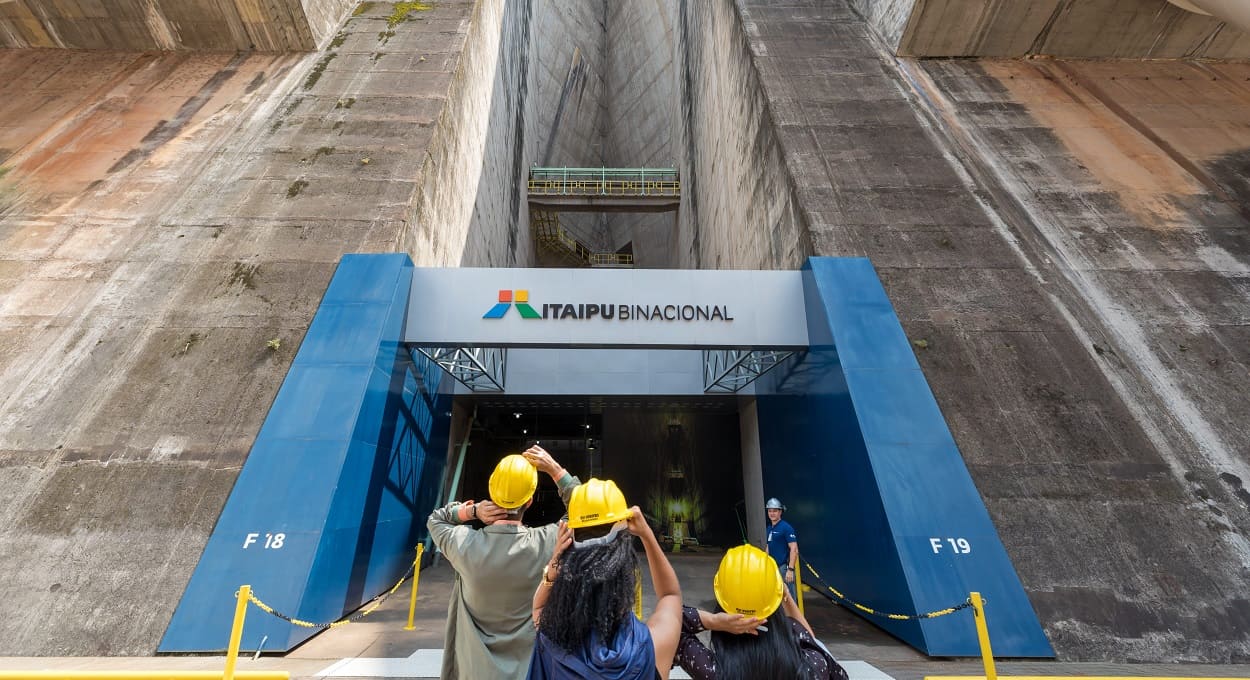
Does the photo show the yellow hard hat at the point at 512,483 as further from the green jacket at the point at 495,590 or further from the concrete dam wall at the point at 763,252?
the concrete dam wall at the point at 763,252

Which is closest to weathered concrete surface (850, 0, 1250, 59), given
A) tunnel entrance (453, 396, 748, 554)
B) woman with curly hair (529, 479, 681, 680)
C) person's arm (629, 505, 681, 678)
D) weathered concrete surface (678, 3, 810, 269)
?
weathered concrete surface (678, 3, 810, 269)

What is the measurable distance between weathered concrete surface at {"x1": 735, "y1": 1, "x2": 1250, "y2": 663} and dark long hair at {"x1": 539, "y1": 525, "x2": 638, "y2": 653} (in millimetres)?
6956

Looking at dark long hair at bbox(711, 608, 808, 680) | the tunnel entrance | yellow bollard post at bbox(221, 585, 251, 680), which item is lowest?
the tunnel entrance

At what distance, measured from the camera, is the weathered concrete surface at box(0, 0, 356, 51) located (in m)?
15.5

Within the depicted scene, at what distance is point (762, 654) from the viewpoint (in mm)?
1929

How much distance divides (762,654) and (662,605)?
1.19 ft

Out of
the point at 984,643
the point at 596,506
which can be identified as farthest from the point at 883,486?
the point at 596,506

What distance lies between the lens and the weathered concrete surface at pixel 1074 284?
7.00m

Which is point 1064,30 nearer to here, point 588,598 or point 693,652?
point 693,652

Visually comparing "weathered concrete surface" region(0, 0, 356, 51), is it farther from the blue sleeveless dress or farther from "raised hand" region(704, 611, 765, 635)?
"raised hand" region(704, 611, 765, 635)

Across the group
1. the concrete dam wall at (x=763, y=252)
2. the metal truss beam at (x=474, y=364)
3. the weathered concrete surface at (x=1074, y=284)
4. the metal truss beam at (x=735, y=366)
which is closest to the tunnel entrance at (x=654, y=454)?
the metal truss beam at (x=735, y=366)

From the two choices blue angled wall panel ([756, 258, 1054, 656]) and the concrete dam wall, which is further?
the concrete dam wall

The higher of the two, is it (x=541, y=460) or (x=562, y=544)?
(x=562, y=544)

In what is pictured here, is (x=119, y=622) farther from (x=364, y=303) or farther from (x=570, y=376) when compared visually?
(x=570, y=376)
